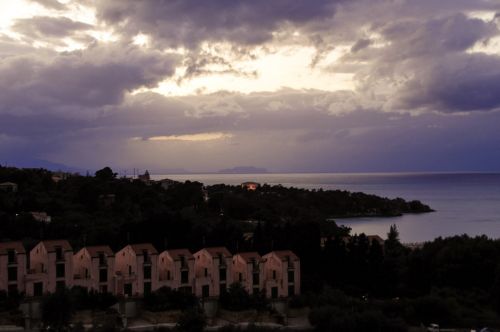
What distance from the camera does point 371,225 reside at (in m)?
55.1

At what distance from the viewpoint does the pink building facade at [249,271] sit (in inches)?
666

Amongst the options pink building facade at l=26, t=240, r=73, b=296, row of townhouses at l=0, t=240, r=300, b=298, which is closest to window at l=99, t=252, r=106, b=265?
row of townhouses at l=0, t=240, r=300, b=298

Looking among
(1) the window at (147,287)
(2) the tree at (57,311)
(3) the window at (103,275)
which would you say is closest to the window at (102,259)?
(3) the window at (103,275)

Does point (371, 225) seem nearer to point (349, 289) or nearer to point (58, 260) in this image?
point (349, 289)

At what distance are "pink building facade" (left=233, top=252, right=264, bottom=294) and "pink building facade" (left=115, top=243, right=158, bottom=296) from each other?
7.60 ft

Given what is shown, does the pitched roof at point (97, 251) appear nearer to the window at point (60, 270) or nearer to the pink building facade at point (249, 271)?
the window at point (60, 270)

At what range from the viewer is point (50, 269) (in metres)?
15.4

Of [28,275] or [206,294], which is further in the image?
[206,294]

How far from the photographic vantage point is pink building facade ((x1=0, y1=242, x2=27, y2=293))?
49.3ft

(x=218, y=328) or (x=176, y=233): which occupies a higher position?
(x=176, y=233)

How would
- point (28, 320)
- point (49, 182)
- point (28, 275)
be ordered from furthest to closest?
point (49, 182)
point (28, 275)
point (28, 320)

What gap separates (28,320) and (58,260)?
1.98 m

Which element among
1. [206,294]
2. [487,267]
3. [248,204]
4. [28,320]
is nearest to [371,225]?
[248,204]

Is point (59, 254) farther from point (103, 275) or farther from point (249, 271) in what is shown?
point (249, 271)
